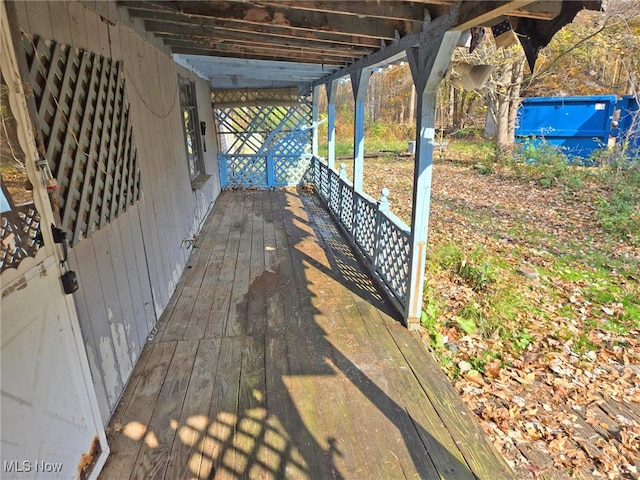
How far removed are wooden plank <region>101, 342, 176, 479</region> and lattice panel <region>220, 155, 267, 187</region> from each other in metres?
6.39

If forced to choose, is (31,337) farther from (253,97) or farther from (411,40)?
(253,97)

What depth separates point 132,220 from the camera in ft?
9.22

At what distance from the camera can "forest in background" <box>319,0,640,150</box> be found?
28.6 feet

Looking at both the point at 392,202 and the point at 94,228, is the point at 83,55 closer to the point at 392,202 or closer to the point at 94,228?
the point at 94,228

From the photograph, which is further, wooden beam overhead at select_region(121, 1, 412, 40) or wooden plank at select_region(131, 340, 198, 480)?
wooden beam overhead at select_region(121, 1, 412, 40)

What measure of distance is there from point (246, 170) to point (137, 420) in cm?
710

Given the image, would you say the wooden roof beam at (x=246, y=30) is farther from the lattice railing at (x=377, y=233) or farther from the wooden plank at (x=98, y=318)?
the wooden plank at (x=98, y=318)

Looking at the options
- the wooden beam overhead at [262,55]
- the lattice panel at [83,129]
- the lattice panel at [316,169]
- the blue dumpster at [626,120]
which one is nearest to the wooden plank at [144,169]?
the lattice panel at [83,129]

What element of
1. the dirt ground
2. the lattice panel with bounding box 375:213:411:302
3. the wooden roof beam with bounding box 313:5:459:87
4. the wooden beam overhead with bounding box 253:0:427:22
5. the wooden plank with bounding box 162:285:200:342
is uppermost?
the wooden beam overhead with bounding box 253:0:427:22

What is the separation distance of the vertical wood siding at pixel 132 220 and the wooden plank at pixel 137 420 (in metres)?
0.10

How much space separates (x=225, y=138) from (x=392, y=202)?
183 inches

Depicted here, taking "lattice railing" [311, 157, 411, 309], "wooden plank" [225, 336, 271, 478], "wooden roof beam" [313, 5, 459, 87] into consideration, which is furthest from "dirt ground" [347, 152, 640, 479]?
"wooden roof beam" [313, 5, 459, 87]

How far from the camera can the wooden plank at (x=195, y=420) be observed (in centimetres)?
193

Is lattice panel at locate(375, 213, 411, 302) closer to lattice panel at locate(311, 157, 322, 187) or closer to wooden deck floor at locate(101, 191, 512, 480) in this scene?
wooden deck floor at locate(101, 191, 512, 480)
